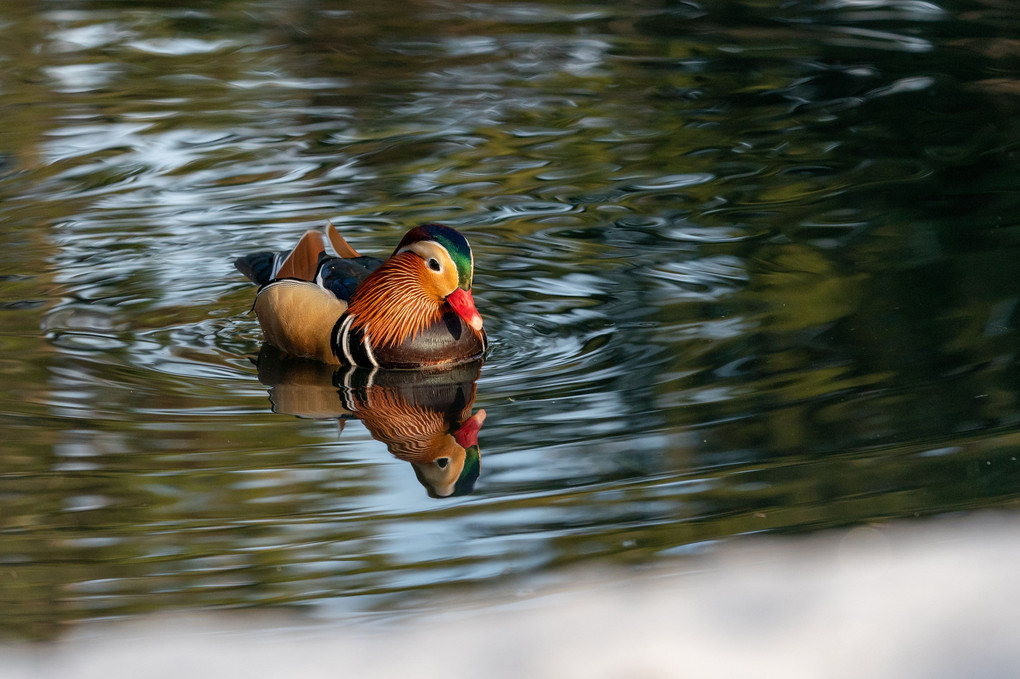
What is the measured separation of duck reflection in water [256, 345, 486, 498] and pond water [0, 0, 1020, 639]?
36 millimetres

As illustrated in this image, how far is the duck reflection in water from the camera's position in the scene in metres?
4.98

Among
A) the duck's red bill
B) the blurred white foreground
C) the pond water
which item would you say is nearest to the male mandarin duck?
the duck's red bill

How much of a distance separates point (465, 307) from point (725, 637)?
3.26 meters

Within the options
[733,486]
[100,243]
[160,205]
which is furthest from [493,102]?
[733,486]

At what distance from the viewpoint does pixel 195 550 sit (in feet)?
13.9

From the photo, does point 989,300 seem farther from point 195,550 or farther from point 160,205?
point 160,205

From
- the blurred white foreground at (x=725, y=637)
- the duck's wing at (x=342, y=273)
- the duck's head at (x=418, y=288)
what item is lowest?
the duck's wing at (x=342, y=273)

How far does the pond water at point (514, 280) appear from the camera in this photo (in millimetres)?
4309

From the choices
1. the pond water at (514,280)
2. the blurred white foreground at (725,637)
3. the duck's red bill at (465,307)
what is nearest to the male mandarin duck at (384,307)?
the duck's red bill at (465,307)

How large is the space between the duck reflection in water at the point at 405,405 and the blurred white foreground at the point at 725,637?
1558 millimetres

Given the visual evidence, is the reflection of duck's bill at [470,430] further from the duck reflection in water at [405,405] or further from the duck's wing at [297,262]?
the duck's wing at [297,262]

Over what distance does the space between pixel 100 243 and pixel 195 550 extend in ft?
13.3

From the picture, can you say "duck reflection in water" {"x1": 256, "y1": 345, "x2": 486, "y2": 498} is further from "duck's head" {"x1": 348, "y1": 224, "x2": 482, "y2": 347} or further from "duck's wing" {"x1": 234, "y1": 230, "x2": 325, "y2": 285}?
"duck's wing" {"x1": 234, "y1": 230, "x2": 325, "y2": 285}

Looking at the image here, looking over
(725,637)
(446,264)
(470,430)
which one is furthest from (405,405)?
(725,637)
